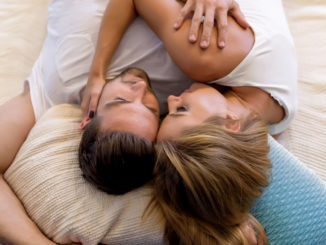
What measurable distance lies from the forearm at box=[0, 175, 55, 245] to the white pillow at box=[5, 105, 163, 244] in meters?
0.02

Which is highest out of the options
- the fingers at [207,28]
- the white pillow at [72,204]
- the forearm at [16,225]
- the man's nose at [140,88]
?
the fingers at [207,28]

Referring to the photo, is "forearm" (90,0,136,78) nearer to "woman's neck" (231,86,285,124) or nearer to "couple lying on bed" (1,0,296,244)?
"couple lying on bed" (1,0,296,244)

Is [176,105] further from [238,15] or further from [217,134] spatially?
[238,15]

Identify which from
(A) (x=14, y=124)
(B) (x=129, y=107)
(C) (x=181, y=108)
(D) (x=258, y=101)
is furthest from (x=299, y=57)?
(A) (x=14, y=124)

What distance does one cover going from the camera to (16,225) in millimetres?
786

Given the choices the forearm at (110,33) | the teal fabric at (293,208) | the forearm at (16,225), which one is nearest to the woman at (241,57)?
the forearm at (110,33)

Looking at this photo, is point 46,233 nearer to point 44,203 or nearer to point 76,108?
point 44,203

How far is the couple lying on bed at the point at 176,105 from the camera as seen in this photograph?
0.74 meters

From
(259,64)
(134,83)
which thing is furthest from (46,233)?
(259,64)

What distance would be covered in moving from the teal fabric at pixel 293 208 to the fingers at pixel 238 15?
41 centimetres

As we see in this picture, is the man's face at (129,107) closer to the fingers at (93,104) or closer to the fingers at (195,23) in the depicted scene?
the fingers at (93,104)

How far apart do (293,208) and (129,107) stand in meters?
0.48

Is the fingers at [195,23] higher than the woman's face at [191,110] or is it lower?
higher

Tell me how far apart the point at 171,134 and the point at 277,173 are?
302 mm
